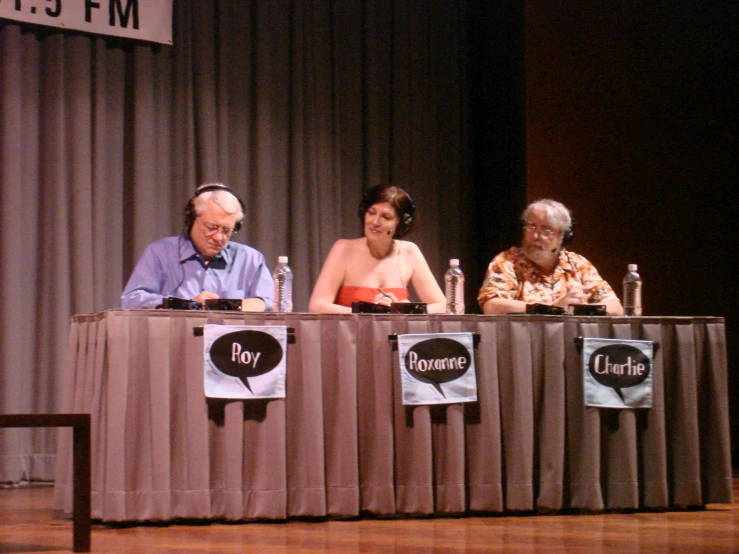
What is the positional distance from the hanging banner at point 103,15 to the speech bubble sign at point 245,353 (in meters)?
2.36

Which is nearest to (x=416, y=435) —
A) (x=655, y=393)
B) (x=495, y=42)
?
(x=655, y=393)

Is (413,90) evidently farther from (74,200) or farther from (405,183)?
(74,200)

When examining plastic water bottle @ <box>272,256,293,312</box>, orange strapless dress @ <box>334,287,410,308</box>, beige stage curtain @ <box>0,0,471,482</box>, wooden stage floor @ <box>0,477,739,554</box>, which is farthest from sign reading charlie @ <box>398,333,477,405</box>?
beige stage curtain @ <box>0,0,471,482</box>

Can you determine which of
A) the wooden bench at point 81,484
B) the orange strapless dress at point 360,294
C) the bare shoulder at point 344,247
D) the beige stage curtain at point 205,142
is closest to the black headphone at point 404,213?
the bare shoulder at point 344,247

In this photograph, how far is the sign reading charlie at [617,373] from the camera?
354 cm

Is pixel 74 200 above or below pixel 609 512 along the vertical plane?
above

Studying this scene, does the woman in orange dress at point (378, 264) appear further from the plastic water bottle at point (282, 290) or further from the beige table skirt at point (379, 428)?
the beige table skirt at point (379, 428)

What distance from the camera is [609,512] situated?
139 inches

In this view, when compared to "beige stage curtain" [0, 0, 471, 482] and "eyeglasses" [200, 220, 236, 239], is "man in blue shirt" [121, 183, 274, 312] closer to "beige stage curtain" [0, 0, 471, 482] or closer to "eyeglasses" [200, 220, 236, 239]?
"eyeglasses" [200, 220, 236, 239]

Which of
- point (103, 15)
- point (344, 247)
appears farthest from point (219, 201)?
point (103, 15)

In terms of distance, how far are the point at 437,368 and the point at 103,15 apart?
273 cm

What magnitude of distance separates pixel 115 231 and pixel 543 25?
266 centimetres

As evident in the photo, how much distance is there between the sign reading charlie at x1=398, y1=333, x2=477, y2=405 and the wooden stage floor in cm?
43

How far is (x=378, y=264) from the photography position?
4.22m
